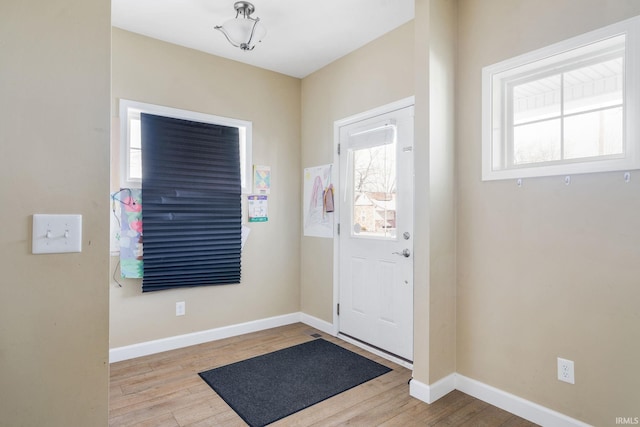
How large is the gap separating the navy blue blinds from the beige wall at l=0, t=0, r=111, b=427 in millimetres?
1977

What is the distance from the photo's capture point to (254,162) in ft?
12.1

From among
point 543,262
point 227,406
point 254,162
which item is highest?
point 254,162

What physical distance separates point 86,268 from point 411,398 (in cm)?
215

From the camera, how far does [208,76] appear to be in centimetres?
339

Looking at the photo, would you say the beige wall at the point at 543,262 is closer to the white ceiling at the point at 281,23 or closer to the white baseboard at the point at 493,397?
the white baseboard at the point at 493,397

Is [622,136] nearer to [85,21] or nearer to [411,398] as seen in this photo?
[411,398]

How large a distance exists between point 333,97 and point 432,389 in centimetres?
283

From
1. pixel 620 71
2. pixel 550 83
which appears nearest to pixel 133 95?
pixel 550 83

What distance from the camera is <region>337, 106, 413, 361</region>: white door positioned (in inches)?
113

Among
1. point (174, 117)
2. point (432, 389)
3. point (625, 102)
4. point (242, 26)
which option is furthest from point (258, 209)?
point (625, 102)

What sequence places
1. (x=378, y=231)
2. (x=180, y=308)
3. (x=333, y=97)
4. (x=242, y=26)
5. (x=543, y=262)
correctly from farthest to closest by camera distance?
(x=333, y=97), (x=180, y=308), (x=378, y=231), (x=242, y=26), (x=543, y=262)

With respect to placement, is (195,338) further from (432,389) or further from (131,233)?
(432,389)

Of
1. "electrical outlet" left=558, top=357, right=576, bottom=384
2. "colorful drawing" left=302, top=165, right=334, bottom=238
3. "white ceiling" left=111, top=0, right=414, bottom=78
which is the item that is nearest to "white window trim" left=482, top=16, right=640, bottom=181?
"white ceiling" left=111, top=0, right=414, bottom=78

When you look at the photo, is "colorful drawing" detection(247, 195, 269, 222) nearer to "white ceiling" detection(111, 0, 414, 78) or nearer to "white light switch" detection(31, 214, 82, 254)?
"white ceiling" detection(111, 0, 414, 78)
